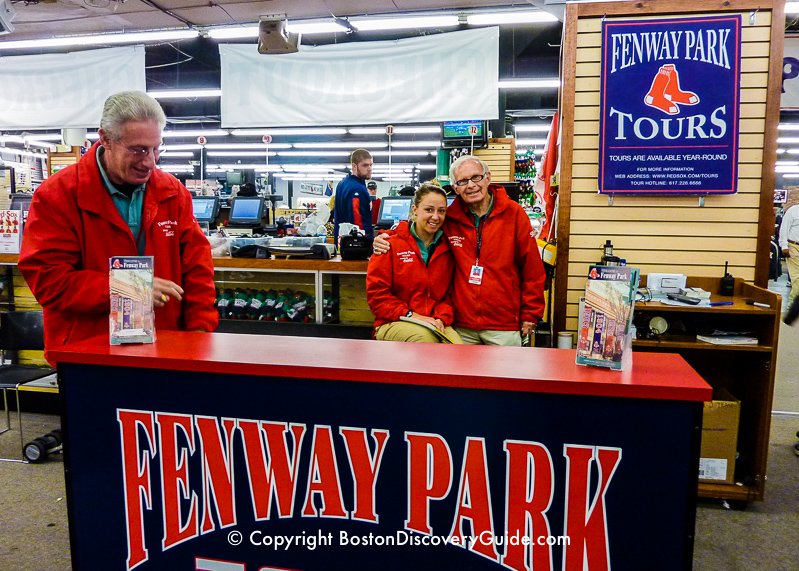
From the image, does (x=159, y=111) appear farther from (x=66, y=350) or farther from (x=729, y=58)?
(x=729, y=58)

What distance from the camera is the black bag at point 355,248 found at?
4.21 meters

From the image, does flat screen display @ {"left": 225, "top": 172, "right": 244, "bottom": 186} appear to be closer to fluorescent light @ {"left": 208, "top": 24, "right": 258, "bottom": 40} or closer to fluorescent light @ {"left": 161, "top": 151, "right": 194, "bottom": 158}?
fluorescent light @ {"left": 208, "top": 24, "right": 258, "bottom": 40}

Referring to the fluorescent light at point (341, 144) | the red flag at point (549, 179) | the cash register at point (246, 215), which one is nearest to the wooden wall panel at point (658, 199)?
the red flag at point (549, 179)

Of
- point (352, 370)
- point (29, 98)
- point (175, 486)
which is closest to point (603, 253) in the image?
point (352, 370)

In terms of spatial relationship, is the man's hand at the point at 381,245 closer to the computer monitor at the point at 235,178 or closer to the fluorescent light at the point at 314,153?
the computer monitor at the point at 235,178

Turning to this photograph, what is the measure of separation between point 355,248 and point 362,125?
295cm

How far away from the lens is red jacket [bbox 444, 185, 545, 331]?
3123mm

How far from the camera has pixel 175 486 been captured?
1.86 m

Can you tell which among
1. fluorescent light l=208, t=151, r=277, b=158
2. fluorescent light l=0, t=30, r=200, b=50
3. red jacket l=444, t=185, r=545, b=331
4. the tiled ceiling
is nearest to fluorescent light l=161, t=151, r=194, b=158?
fluorescent light l=208, t=151, r=277, b=158

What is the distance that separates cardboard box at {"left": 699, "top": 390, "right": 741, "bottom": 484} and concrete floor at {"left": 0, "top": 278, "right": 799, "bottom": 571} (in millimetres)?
184

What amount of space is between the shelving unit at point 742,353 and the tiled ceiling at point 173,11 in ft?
13.7

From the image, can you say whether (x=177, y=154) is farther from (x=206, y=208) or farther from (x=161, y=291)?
(x=161, y=291)

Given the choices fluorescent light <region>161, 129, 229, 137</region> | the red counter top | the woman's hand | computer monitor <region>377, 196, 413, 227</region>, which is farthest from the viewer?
fluorescent light <region>161, 129, 229, 137</region>

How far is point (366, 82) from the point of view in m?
5.70
